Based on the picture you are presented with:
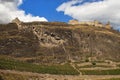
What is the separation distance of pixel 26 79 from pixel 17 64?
2719 cm

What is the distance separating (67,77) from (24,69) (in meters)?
25.9

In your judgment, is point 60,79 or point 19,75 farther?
point 60,79

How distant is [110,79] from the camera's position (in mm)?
198750

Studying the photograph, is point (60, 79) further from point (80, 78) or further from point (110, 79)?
point (110, 79)

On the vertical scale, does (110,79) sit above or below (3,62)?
below

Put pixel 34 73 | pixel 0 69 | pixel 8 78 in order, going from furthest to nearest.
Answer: pixel 34 73
pixel 0 69
pixel 8 78

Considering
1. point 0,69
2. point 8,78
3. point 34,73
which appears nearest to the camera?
point 8,78

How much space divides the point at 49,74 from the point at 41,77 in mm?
9829

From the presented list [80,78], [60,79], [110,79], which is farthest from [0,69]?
[110,79]

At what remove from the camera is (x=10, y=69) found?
599 ft

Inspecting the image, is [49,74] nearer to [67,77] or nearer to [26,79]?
[67,77]

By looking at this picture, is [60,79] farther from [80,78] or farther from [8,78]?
[8,78]

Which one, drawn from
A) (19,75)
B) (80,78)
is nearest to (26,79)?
(19,75)

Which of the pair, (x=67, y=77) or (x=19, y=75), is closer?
(x=19, y=75)
